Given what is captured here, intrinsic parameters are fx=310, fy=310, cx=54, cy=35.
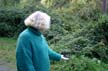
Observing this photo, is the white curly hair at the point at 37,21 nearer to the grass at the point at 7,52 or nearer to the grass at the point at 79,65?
the grass at the point at 79,65

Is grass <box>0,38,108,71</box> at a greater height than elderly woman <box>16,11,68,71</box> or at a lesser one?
lesser

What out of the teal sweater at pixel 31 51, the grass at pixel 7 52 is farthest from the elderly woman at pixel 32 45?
the grass at pixel 7 52


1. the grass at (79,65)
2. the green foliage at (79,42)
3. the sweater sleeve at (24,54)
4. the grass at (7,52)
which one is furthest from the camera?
the grass at (7,52)

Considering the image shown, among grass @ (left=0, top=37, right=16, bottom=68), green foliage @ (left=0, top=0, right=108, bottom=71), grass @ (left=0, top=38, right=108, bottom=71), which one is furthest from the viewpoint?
grass @ (left=0, top=37, right=16, bottom=68)

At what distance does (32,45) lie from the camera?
4340mm

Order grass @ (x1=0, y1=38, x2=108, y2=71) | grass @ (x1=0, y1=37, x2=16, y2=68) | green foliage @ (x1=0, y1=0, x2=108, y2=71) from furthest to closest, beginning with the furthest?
grass @ (x1=0, y1=37, x2=16, y2=68) < green foliage @ (x1=0, y1=0, x2=108, y2=71) < grass @ (x1=0, y1=38, x2=108, y2=71)

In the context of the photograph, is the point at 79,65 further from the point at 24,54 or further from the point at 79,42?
the point at 24,54

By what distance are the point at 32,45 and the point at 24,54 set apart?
0.58 ft

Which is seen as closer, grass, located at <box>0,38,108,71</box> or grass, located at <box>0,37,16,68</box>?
grass, located at <box>0,38,108,71</box>

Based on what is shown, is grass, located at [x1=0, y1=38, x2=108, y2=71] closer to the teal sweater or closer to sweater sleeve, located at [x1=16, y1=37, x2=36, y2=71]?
the teal sweater

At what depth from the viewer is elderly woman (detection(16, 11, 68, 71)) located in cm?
429

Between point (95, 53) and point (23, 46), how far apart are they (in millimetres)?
5612

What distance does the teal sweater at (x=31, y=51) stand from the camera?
429 centimetres

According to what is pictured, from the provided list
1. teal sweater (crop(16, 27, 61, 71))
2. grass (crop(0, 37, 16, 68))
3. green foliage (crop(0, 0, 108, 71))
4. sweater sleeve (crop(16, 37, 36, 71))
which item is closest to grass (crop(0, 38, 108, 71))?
green foliage (crop(0, 0, 108, 71))
